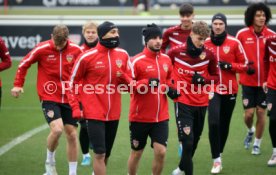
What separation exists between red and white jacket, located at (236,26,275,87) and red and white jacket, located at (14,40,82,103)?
344 centimetres

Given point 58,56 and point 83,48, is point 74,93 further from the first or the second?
point 83,48

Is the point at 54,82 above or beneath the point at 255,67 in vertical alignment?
above

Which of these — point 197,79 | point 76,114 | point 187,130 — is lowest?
point 187,130

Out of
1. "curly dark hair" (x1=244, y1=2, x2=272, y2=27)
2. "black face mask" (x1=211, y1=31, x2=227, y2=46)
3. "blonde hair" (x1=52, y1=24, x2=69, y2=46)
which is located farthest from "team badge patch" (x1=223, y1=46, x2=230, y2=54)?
"blonde hair" (x1=52, y1=24, x2=69, y2=46)

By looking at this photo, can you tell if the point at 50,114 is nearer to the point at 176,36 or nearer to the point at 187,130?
the point at 187,130

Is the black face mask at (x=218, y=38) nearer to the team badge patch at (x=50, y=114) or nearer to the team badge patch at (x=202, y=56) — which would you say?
the team badge patch at (x=202, y=56)

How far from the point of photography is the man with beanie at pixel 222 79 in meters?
12.1

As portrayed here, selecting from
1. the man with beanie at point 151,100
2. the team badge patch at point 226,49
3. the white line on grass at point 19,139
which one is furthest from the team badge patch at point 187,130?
the white line on grass at point 19,139

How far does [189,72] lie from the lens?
36.7 ft

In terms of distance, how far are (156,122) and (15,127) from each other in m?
6.39

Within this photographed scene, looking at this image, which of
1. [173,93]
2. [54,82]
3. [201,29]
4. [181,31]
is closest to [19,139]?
[54,82]

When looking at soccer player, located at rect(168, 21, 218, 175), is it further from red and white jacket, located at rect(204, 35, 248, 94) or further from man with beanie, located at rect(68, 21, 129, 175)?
man with beanie, located at rect(68, 21, 129, 175)

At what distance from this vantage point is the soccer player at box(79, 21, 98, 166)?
1228 centimetres

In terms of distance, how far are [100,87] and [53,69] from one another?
149 cm
